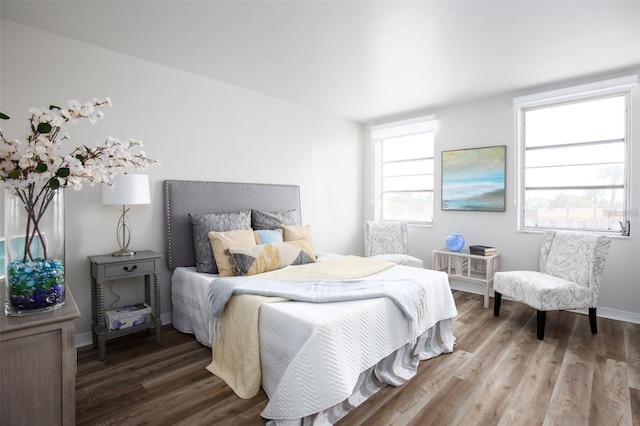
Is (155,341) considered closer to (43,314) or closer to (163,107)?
(43,314)

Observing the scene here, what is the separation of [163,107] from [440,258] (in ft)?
12.3

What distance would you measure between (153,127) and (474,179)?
3.82 metres

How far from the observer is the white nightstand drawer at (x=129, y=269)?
8.46 ft

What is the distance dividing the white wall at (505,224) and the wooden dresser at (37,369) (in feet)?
14.1

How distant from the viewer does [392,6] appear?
2213mm

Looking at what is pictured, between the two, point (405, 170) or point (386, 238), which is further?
point (405, 170)

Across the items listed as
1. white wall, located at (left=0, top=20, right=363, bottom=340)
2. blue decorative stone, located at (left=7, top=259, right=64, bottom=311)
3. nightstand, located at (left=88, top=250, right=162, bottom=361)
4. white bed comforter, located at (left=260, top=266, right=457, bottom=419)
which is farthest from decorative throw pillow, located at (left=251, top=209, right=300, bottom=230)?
blue decorative stone, located at (left=7, top=259, right=64, bottom=311)

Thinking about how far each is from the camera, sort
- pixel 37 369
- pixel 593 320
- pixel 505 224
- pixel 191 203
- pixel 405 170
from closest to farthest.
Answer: pixel 37 369
pixel 593 320
pixel 191 203
pixel 505 224
pixel 405 170

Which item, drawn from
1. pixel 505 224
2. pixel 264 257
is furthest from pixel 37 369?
pixel 505 224

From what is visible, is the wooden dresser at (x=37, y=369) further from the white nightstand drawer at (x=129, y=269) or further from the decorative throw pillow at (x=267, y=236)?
the decorative throw pillow at (x=267, y=236)

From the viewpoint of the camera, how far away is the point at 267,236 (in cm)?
333

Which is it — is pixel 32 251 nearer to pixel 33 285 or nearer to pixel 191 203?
pixel 33 285

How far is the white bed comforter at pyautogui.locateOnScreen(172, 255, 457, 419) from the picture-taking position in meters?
1.70

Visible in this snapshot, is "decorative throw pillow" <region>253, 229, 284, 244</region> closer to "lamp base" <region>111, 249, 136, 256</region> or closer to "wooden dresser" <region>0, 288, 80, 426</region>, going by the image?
"lamp base" <region>111, 249, 136, 256</region>
